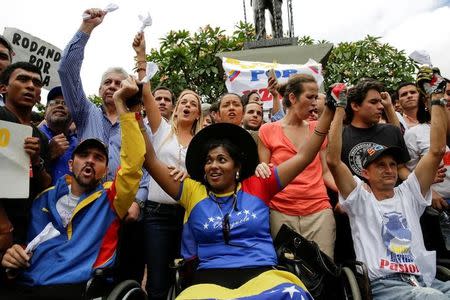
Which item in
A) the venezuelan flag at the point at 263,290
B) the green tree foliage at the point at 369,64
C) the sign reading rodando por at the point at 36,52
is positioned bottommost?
the venezuelan flag at the point at 263,290

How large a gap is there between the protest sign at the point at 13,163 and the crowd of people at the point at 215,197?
87mm

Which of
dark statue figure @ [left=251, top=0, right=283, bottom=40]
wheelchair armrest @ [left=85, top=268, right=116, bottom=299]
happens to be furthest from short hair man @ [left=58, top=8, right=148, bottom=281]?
dark statue figure @ [left=251, top=0, right=283, bottom=40]

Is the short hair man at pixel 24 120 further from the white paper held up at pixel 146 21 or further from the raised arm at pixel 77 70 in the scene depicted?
the white paper held up at pixel 146 21

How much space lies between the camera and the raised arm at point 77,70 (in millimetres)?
3916

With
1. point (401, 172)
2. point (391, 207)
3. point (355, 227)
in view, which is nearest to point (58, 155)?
point (355, 227)

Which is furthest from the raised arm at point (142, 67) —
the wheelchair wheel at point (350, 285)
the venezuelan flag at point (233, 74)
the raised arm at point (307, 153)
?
the venezuelan flag at point (233, 74)

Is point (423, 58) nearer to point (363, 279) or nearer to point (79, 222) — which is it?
point (363, 279)

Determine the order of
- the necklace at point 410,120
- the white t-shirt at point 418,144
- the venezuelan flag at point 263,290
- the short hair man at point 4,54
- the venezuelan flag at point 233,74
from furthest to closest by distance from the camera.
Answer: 1. the venezuelan flag at point 233,74
2. the necklace at point 410,120
3. the short hair man at point 4,54
4. the white t-shirt at point 418,144
5. the venezuelan flag at point 263,290

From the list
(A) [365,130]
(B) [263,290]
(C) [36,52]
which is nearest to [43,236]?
(B) [263,290]

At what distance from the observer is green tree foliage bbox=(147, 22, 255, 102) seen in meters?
11.7

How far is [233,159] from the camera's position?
3.15 metres

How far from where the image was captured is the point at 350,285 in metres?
2.68

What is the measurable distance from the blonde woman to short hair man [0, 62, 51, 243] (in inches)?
32.3

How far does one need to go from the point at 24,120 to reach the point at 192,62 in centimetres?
863
